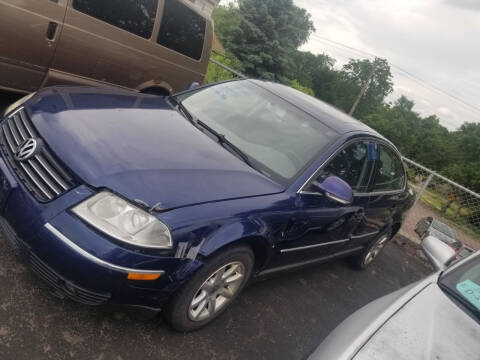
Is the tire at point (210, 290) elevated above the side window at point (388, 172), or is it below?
below

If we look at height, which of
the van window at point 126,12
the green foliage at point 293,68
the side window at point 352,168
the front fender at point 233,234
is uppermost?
the green foliage at point 293,68

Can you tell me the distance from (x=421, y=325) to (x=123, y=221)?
1.58 metres

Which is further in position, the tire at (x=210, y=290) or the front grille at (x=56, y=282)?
the tire at (x=210, y=290)

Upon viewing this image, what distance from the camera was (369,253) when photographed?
466 centimetres

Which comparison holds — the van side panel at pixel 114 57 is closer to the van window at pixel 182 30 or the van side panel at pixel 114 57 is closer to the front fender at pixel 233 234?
the van window at pixel 182 30

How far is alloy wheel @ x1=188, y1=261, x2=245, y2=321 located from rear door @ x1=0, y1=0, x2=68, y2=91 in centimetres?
312

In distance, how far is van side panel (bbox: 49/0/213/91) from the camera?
409 cm

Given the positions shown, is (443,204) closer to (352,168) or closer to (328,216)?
(352,168)

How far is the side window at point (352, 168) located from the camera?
2.94 m

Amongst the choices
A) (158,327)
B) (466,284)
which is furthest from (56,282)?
(466,284)

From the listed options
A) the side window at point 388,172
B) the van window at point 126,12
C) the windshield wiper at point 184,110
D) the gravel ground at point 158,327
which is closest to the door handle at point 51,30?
the van window at point 126,12

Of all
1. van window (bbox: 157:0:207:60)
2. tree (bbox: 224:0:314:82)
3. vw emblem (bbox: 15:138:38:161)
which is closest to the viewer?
vw emblem (bbox: 15:138:38:161)

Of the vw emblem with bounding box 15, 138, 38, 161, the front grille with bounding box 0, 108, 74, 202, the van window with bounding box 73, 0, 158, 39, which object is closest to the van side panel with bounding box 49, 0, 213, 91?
the van window with bounding box 73, 0, 158, 39

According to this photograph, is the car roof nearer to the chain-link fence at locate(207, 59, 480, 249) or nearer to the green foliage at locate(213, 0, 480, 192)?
the chain-link fence at locate(207, 59, 480, 249)
